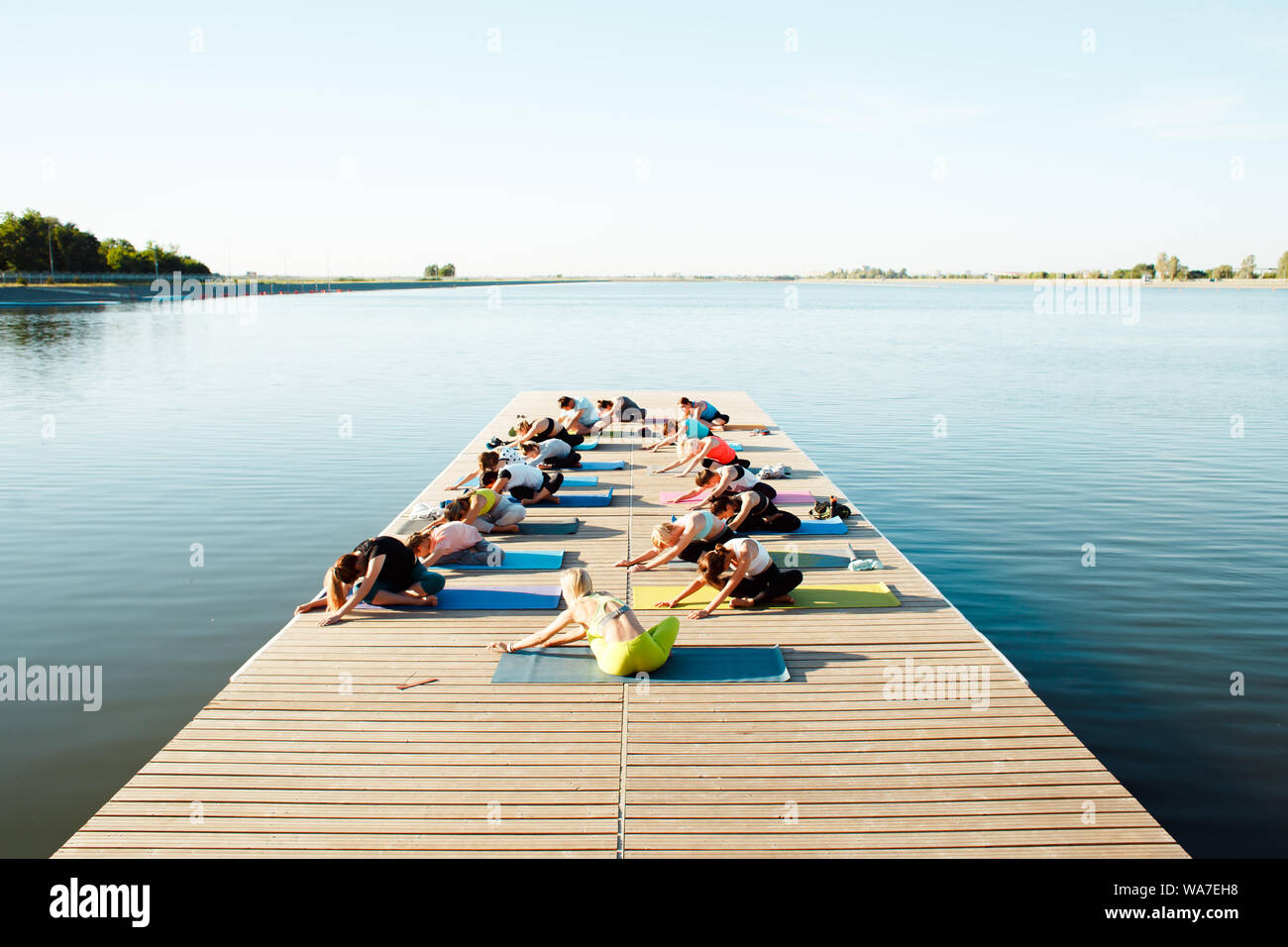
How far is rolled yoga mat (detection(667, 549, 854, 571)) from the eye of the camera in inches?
389

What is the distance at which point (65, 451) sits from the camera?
18.1 m

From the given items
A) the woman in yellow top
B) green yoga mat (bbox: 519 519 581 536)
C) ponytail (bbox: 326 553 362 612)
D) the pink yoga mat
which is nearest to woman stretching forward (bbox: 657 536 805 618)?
the woman in yellow top

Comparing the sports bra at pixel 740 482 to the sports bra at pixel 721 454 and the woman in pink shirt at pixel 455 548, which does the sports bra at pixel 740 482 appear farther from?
the woman in pink shirt at pixel 455 548

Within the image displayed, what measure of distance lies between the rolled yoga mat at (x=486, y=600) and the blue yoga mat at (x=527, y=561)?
0.82m

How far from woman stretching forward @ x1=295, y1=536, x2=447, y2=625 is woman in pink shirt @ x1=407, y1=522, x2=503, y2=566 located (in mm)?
879

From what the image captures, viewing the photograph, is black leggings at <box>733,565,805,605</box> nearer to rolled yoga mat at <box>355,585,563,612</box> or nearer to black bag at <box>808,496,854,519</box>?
rolled yoga mat at <box>355,585,563,612</box>

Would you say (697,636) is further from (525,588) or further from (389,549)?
(389,549)

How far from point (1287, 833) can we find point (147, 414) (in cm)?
2400

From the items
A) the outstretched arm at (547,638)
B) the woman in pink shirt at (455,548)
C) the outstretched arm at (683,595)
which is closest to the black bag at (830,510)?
the outstretched arm at (683,595)

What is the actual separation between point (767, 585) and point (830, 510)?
386cm

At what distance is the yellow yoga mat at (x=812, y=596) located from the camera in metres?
8.57

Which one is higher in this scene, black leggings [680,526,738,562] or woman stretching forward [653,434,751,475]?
woman stretching forward [653,434,751,475]

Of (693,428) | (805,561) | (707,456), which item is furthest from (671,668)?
(693,428)
